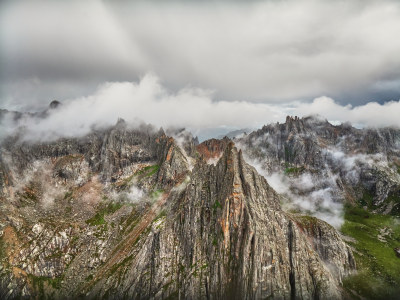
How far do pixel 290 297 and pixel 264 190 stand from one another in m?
71.2

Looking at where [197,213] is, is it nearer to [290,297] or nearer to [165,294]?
[165,294]

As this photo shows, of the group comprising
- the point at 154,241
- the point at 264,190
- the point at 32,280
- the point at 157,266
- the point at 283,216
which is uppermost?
the point at 264,190

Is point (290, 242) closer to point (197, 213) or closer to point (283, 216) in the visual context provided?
point (283, 216)

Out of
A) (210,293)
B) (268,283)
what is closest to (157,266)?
(210,293)

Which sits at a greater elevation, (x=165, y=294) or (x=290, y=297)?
(x=290, y=297)

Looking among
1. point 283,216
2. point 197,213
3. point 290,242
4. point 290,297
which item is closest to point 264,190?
point 283,216

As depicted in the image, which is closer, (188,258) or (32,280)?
(188,258)

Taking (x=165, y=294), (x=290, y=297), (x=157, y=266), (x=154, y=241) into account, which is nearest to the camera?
(x=290, y=297)

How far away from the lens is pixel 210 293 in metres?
158

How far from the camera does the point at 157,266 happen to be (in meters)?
183

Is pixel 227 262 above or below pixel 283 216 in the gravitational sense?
below

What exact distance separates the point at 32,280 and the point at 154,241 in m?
106

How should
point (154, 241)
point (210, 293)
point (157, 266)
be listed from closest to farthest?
point (210, 293), point (157, 266), point (154, 241)

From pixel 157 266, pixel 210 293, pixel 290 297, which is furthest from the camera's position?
pixel 157 266
